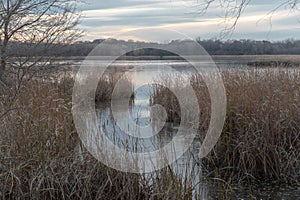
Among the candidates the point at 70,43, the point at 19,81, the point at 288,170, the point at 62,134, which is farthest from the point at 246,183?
the point at 70,43

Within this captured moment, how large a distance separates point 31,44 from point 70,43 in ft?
4.53

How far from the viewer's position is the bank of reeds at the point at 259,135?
14.1 feet

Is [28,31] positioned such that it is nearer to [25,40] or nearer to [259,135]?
[25,40]

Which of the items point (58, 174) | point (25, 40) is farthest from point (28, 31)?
point (58, 174)

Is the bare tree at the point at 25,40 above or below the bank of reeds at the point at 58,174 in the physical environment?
above

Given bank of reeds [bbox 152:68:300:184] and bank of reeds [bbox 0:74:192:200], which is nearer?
bank of reeds [bbox 0:74:192:200]

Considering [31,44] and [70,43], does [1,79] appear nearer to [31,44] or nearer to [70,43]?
[31,44]

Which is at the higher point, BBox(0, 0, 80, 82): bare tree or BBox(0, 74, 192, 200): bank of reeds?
BBox(0, 0, 80, 82): bare tree

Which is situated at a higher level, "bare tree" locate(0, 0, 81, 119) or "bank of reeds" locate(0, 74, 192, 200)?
"bare tree" locate(0, 0, 81, 119)

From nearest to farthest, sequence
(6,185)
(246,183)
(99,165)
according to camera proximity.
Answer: (6,185), (99,165), (246,183)

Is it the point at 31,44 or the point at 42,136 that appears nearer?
the point at 42,136

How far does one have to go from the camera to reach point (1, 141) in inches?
144

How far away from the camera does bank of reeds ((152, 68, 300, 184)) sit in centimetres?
429

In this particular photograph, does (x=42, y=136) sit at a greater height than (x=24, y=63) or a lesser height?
lesser
